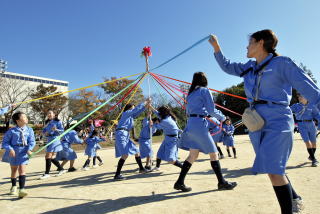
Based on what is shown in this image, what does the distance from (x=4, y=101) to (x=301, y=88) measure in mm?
33993

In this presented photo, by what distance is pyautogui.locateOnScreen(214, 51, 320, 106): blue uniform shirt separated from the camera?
190 centimetres

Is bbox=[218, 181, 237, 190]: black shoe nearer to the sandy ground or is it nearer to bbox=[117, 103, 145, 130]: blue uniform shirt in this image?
the sandy ground

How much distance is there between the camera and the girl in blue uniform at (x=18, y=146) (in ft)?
13.9

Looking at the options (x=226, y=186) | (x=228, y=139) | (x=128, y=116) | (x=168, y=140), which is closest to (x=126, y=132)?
(x=128, y=116)

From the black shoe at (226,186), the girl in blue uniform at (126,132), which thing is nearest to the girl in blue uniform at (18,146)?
the girl in blue uniform at (126,132)

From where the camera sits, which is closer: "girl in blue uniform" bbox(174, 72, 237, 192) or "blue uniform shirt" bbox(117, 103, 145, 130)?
"girl in blue uniform" bbox(174, 72, 237, 192)

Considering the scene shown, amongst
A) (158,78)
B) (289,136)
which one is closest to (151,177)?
(158,78)

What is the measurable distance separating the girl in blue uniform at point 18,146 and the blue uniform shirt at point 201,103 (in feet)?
10.8

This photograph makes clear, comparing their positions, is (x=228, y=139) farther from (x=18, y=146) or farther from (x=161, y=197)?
(x=18, y=146)

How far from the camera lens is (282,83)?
6.96 ft

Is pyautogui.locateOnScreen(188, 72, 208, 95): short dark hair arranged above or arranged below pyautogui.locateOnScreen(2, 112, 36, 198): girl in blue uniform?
above

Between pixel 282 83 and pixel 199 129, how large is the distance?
1860mm

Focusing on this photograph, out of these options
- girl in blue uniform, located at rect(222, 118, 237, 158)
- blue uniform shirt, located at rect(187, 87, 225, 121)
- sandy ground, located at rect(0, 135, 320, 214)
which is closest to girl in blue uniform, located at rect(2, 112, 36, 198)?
sandy ground, located at rect(0, 135, 320, 214)

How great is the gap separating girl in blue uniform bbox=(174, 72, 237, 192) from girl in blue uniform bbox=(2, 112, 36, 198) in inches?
120
